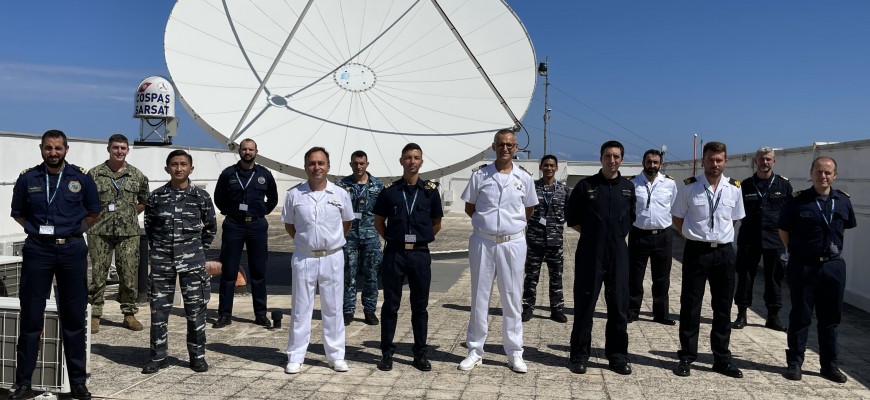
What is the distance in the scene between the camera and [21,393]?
4.78 m

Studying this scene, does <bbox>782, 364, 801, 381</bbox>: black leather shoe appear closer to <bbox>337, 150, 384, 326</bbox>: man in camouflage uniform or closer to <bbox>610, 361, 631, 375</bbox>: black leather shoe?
<bbox>610, 361, 631, 375</bbox>: black leather shoe

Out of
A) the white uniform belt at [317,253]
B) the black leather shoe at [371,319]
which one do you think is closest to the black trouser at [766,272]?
the black leather shoe at [371,319]

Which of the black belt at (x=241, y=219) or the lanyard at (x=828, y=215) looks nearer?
the lanyard at (x=828, y=215)

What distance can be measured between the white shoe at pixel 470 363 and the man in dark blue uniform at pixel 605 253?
→ 853mm

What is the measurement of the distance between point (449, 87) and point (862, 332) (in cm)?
740

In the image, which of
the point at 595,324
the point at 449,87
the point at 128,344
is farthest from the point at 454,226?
the point at 128,344

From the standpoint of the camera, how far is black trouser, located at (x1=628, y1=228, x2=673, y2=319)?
8.00 metres

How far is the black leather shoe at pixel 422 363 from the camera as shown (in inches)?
227

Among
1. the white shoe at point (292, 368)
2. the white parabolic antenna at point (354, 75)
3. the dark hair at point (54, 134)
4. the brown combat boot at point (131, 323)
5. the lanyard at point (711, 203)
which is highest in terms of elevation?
the white parabolic antenna at point (354, 75)

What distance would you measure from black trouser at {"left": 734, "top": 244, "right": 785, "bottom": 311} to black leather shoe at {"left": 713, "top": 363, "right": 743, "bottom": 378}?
7.62 feet

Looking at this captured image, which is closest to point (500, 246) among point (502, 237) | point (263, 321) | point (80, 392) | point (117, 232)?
point (502, 237)

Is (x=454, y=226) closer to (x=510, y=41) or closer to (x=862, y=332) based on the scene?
(x=510, y=41)

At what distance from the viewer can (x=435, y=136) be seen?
1112 centimetres

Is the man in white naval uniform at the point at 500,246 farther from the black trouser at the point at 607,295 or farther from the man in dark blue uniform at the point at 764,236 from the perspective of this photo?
the man in dark blue uniform at the point at 764,236
